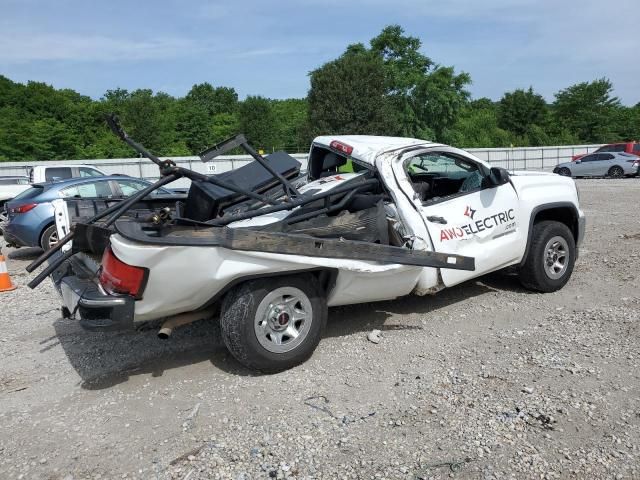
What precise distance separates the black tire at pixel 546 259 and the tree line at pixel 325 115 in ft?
124

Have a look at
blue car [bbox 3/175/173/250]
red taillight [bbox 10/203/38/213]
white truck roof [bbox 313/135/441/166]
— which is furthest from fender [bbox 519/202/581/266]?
red taillight [bbox 10/203/38/213]

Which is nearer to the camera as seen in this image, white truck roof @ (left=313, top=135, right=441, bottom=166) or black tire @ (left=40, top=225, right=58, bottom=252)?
white truck roof @ (left=313, top=135, right=441, bottom=166)

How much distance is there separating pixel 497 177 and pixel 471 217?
551 mm

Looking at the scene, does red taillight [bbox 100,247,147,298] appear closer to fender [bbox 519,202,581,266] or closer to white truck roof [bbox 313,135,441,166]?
white truck roof [bbox 313,135,441,166]

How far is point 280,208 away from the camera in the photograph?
4.23 meters

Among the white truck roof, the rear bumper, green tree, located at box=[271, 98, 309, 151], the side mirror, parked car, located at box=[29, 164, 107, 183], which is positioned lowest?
the rear bumper

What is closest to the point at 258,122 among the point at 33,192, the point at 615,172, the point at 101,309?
the point at 615,172

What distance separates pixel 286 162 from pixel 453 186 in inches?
76.3

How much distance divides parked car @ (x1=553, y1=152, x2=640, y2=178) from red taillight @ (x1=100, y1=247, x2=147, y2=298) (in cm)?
2484

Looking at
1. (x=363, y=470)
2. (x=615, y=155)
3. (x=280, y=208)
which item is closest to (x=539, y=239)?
(x=280, y=208)

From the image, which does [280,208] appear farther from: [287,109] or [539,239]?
[287,109]

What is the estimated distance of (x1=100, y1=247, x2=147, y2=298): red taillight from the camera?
3.50 metres

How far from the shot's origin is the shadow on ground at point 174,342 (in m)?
4.28

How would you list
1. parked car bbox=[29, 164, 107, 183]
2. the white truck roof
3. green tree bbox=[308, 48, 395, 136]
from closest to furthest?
the white truck roof → parked car bbox=[29, 164, 107, 183] → green tree bbox=[308, 48, 395, 136]
